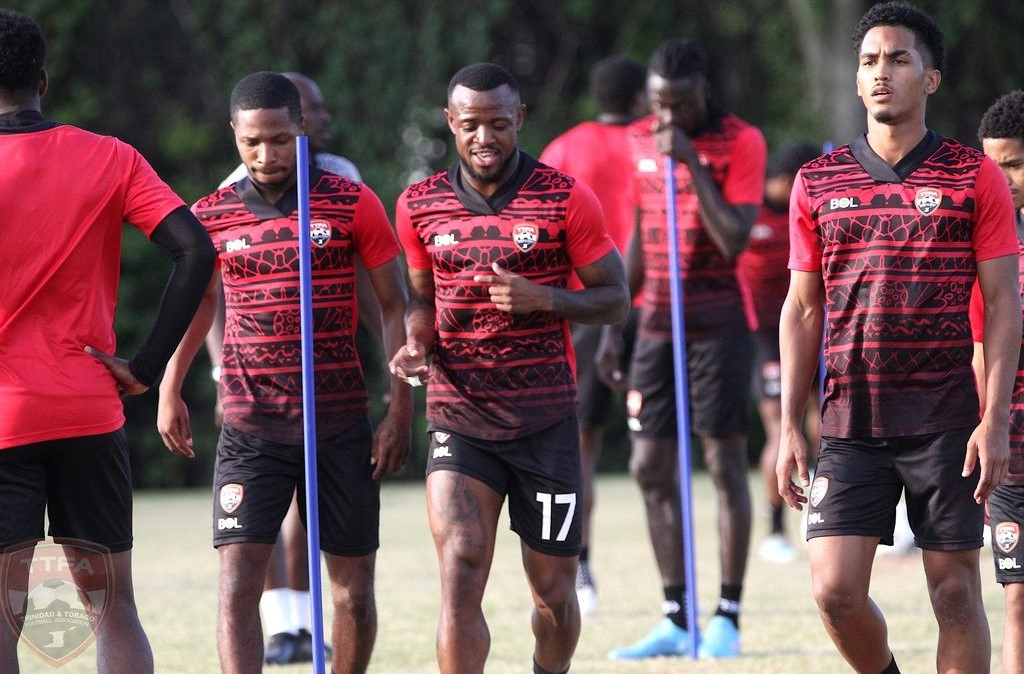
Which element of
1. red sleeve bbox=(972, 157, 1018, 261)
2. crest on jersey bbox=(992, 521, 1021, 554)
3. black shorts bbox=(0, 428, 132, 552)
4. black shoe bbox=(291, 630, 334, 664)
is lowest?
black shoe bbox=(291, 630, 334, 664)

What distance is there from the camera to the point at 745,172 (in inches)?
298

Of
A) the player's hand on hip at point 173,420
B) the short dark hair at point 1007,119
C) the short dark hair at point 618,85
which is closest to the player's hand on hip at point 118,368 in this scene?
the player's hand on hip at point 173,420

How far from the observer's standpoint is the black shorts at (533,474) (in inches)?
218

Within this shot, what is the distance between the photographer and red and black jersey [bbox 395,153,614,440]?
5547 mm

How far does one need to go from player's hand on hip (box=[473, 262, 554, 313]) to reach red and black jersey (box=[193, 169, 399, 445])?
0.61 m

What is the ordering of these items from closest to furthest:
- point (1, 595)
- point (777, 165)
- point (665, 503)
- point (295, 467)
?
1. point (1, 595)
2. point (295, 467)
3. point (665, 503)
4. point (777, 165)

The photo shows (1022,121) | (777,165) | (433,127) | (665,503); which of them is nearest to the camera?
(1022,121)

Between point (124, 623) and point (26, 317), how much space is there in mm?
953

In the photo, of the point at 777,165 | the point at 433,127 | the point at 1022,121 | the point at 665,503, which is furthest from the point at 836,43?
the point at 1022,121

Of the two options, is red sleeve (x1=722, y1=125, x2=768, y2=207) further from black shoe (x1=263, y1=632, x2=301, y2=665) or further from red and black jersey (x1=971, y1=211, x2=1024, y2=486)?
black shoe (x1=263, y1=632, x2=301, y2=665)

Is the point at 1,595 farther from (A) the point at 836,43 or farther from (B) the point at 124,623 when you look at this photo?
(A) the point at 836,43

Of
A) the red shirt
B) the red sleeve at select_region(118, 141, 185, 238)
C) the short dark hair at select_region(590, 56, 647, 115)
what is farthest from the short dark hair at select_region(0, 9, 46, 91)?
the short dark hair at select_region(590, 56, 647, 115)

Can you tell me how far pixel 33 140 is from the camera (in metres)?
4.69

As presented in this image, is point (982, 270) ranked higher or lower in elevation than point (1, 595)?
higher
